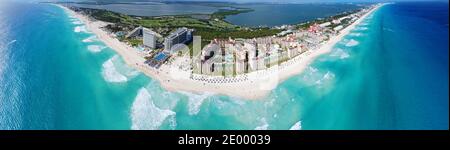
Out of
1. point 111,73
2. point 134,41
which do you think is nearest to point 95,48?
point 134,41

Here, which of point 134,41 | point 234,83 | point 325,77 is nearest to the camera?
point 234,83

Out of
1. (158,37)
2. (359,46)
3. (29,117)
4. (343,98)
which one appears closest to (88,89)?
(29,117)

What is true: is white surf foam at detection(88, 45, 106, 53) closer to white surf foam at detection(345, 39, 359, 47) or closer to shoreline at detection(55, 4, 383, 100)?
shoreline at detection(55, 4, 383, 100)

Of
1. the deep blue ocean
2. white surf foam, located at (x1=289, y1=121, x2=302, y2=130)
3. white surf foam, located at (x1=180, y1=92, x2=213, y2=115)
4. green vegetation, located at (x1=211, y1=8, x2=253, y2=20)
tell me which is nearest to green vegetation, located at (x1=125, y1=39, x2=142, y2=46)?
the deep blue ocean

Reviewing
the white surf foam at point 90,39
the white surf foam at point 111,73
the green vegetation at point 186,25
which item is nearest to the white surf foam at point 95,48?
the white surf foam at point 90,39

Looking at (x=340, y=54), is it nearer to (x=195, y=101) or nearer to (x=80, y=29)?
(x=195, y=101)

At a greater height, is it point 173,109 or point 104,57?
point 104,57
